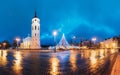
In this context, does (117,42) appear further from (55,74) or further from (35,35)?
(55,74)

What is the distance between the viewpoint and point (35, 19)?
5615 inches

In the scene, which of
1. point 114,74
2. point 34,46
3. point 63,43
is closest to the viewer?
point 114,74

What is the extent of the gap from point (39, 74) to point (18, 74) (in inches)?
46.8

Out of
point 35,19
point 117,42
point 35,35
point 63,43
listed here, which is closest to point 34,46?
point 35,35

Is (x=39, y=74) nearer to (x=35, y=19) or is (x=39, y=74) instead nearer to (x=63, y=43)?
(x=63, y=43)

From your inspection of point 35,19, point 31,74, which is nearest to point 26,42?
point 35,19

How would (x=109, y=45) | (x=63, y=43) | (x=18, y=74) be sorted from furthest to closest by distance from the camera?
(x=109, y=45) → (x=63, y=43) → (x=18, y=74)

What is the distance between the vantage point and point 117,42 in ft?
529

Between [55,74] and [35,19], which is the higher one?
[35,19]

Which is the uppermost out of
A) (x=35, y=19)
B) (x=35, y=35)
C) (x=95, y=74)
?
(x=35, y=19)

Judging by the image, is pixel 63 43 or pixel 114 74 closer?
pixel 114 74

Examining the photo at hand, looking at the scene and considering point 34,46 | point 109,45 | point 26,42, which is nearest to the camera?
point 34,46

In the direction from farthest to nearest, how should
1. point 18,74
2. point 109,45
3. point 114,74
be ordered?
point 109,45
point 18,74
point 114,74

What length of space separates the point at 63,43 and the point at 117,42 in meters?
60.5
